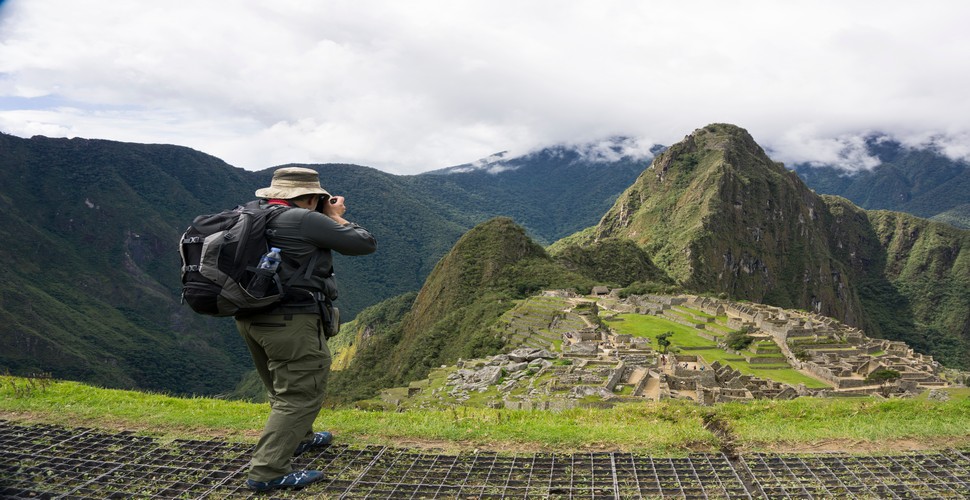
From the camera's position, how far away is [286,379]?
418 cm

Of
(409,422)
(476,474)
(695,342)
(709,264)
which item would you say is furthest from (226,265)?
(709,264)

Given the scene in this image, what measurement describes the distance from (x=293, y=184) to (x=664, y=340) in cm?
3459

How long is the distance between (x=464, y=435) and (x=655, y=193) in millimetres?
145547

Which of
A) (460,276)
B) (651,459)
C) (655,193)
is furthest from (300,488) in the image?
(655,193)

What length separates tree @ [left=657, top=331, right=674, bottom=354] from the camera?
1306 inches

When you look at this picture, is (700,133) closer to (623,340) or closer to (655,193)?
(655,193)

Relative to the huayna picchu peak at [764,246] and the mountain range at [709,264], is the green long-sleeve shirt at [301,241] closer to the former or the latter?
the mountain range at [709,264]

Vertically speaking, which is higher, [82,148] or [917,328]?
[82,148]

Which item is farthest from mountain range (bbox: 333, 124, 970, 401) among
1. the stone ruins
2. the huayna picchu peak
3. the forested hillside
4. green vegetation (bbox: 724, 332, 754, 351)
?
the forested hillside

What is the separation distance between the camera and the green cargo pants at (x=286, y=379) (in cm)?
407

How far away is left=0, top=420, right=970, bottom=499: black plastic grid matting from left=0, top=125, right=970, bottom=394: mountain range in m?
34.1

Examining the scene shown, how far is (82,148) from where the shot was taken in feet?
652

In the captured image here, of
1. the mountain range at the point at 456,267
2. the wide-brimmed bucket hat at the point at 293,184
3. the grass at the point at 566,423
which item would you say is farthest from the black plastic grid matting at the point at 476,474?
the mountain range at the point at 456,267

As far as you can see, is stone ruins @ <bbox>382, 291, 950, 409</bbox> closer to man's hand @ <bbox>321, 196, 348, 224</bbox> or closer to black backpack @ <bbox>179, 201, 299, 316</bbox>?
man's hand @ <bbox>321, 196, 348, 224</bbox>
